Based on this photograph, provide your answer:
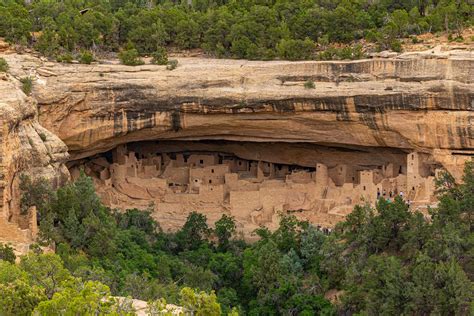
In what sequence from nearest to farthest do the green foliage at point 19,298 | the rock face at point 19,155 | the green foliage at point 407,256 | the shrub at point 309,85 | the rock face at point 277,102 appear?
the green foliage at point 19,298, the green foliage at point 407,256, the rock face at point 19,155, the rock face at point 277,102, the shrub at point 309,85

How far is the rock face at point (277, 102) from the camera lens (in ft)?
82.6

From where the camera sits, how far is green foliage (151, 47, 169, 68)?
27152mm

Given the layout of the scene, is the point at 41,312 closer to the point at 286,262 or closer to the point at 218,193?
the point at 286,262

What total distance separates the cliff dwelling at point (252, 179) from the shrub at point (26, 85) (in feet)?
14.4

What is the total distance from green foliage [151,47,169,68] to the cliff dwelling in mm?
3410

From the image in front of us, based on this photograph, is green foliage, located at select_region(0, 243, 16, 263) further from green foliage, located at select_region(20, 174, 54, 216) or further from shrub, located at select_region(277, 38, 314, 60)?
shrub, located at select_region(277, 38, 314, 60)

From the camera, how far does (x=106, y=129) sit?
1078 inches

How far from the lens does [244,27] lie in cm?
2936

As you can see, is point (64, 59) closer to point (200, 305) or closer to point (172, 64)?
point (172, 64)

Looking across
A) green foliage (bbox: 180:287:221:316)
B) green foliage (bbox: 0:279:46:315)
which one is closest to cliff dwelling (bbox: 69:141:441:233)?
green foliage (bbox: 180:287:221:316)

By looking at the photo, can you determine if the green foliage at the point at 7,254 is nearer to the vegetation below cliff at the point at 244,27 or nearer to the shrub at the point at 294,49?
the vegetation below cliff at the point at 244,27

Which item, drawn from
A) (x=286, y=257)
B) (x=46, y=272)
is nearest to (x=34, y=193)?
(x=46, y=272)

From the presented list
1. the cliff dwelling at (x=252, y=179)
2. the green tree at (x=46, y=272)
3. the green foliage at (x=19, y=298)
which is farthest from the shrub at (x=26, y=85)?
the green foliage at (x=19, y=298)

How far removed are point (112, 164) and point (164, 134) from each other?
6.86ft
